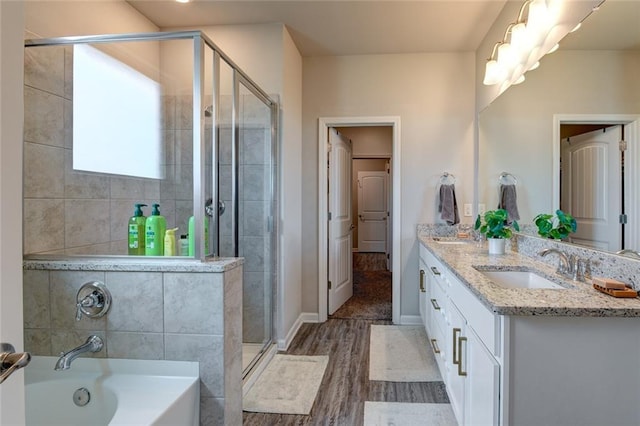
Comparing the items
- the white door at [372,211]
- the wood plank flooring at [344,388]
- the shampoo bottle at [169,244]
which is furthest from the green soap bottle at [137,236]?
the white door at [372,211]

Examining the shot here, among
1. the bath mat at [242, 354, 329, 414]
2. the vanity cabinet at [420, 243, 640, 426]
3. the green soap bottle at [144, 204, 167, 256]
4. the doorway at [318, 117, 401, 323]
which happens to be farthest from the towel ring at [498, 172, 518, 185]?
the green soap bottle at [144, 204, 167, 256]

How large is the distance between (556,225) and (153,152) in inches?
104

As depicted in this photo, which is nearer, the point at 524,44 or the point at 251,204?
the point at 524,44

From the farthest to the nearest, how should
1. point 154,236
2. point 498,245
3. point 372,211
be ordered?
1. point 372,211
2. point 498,245
3. point 154,236

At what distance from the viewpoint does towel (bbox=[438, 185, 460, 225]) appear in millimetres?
3205

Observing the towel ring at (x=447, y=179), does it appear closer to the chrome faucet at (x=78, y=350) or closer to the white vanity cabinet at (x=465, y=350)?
the white vanity cabinet at (x=465, y=350)

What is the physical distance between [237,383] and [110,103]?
6.45 ft

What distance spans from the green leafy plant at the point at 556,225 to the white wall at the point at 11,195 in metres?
2.05

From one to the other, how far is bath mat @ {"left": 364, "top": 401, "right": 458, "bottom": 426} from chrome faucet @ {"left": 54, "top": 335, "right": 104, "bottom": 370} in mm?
1400

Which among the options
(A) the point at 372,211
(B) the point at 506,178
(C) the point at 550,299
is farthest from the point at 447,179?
(A) the point at 372,211

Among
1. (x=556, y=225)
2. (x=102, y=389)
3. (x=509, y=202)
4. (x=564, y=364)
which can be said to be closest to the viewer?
(x=564, y=364)

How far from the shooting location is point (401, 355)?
8.82 feet

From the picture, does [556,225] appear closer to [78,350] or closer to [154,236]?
[154,236]

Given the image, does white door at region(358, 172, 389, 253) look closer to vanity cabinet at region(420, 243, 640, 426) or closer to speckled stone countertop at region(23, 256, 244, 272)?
speckled stone countertop at region(23, 256, 244, 272)
